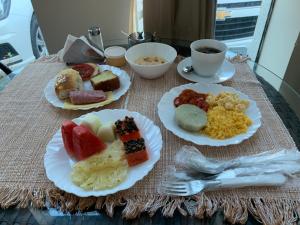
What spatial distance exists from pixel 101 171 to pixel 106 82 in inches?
14.8

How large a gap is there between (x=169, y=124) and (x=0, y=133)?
0.51 metres

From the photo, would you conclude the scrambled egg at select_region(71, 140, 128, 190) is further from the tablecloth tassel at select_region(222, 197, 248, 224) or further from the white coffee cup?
the white coffee cup

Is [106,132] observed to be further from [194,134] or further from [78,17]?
[78,17]

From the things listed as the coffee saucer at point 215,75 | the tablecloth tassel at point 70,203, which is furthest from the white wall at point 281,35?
the tablecloth tassel at point 70,203

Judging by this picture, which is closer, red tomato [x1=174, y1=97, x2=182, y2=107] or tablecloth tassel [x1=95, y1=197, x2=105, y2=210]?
tablecloth tassel [x1=95, y1=197, x2=105, y2=210]

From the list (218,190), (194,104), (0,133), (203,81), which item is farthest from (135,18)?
(218,190)

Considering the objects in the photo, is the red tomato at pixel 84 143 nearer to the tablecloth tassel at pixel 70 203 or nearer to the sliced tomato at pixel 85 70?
the tablecloth tassel at pixel 70 203

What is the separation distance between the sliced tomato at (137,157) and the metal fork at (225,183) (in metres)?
0.10

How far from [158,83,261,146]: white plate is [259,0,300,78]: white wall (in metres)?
0.92

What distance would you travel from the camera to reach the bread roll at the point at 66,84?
87cm

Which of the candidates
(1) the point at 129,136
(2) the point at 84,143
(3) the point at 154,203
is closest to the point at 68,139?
(2) the point at 84,143

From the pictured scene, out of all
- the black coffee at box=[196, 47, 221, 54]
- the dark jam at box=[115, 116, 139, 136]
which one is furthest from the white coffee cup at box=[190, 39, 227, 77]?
the dark jam at box=[115, 116, 139, 136]

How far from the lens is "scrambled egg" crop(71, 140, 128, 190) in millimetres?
577

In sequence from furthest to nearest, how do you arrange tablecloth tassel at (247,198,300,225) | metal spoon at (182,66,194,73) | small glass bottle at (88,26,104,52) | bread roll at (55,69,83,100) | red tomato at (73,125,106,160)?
small glass bottle at (88,26,104,52) → metal spoon at (182,66,194,73) → bread roll at (55,69,83,100) → red tomato at (73,125,106,160) → tablecloth tassel at (247,198,300,225)
